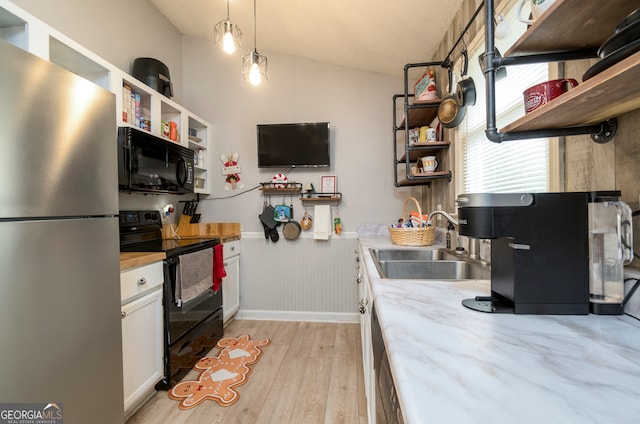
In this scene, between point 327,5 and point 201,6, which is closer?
point 327,5

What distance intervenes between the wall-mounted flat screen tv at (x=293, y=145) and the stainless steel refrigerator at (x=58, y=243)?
1.72 meters

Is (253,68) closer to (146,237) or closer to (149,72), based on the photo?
(149,72)

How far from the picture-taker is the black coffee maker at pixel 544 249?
0.70m

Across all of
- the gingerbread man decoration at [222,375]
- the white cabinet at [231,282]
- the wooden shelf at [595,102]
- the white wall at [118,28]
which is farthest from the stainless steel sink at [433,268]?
the white wall at [118,28]

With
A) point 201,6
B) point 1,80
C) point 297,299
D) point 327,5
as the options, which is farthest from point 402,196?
point 1,80

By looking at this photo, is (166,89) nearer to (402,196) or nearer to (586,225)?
(402,196)

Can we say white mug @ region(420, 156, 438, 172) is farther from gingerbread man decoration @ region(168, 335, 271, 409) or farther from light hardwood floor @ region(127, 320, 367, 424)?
gingerbread man decoration @ region(168, 335, 271, 409)

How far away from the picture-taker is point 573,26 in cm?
67

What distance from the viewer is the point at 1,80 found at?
2.63 ft

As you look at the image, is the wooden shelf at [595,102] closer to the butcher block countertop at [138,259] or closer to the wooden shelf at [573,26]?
the wooden shelf at [573,26]

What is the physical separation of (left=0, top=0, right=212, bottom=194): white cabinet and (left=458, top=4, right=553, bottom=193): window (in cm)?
218

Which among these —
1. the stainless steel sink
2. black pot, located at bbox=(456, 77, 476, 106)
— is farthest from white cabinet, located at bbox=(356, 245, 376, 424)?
black pot, located at bbox=(456, 77, 476, 106)

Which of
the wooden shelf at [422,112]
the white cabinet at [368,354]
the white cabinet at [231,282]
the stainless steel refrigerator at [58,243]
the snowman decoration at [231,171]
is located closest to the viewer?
the stainless steel refrigerator at [58,243]

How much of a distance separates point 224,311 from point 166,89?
2069 millimetres
